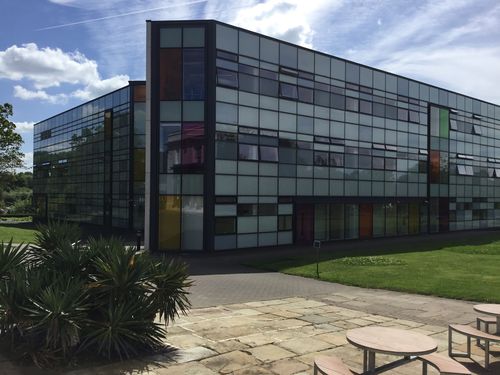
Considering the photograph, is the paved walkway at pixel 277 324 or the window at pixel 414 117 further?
the window at pixel 414 117

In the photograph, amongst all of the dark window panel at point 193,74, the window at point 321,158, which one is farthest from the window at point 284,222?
the dark window panel at point 193,74

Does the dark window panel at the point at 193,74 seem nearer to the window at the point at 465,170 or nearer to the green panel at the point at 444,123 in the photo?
the green panel at the point at 444,123

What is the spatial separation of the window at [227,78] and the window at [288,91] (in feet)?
11.5

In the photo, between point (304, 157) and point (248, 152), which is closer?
point (248, 152)

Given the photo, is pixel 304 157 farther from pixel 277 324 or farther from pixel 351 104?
pixel 277 324

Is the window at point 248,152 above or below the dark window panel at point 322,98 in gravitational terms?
below

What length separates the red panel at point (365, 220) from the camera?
34.2 metres

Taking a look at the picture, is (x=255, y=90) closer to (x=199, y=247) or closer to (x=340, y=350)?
(x=199, y=247)

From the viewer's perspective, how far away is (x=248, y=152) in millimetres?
26484

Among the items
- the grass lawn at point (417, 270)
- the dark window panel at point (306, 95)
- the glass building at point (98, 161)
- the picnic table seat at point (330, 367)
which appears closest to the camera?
the picnic table seat at point (330, 367)

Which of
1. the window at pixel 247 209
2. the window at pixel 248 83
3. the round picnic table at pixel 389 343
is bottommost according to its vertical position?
the round picnic table at pixel 389 343

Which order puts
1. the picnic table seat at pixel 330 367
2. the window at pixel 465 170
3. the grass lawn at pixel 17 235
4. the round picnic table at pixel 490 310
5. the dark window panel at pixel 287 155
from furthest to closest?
1. the window at pixel 465 170
2. the dark window panel at pixel 287 155
3. the grass lawn at pixel 17 235
4. the round picnic table at pixel 490 310
5. the picnic table seat at pixel 330 367

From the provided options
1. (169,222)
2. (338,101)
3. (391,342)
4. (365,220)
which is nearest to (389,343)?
(391,342)

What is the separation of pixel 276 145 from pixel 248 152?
2274 millimetres
